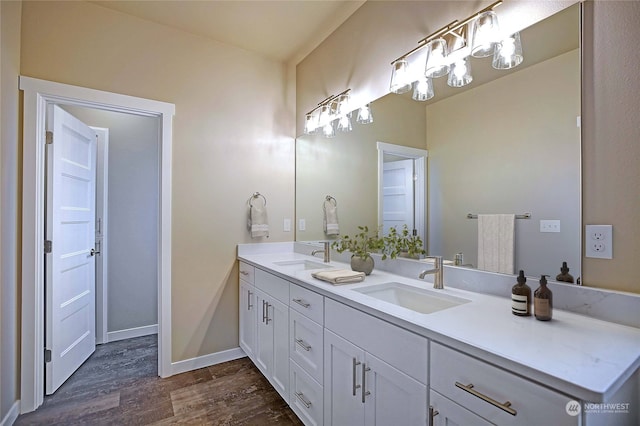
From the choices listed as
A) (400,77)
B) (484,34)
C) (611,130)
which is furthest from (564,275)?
(400,77)

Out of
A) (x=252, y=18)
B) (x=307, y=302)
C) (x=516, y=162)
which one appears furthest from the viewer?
(x=252, y=18)

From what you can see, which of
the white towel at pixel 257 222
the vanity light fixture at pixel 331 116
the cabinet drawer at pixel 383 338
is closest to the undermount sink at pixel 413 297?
the cabinet drawer at pixel 383 338

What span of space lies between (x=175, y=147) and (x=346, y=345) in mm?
1994

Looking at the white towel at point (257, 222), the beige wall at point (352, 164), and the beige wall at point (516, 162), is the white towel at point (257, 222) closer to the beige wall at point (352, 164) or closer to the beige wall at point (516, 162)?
the beige wall at point (352, 164)

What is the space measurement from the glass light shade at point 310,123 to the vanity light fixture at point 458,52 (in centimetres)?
92

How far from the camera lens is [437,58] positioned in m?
1.58

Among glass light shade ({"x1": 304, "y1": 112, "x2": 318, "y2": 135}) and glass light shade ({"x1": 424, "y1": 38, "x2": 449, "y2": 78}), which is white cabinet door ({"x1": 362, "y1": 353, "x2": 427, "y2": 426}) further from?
glass light shade ({"x1": 304, "y1": 112, "x2": 318, "y2": 135})

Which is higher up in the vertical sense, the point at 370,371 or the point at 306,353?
the point at 370,371

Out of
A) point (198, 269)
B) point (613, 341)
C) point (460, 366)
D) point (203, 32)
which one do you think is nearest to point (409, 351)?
point (460, 366)

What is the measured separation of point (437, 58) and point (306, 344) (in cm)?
164

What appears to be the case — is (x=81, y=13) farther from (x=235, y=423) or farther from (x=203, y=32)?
(x=235, y=423)

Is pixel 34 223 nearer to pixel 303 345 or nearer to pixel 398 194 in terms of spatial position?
pixel 303 345

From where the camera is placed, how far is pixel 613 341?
889 mm

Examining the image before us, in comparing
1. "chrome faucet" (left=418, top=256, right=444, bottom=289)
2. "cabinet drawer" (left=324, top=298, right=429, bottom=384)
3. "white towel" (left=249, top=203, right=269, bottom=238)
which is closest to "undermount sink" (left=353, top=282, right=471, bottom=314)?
"chrome faucet" (left=418, top=256, right=444, bottom=289)
